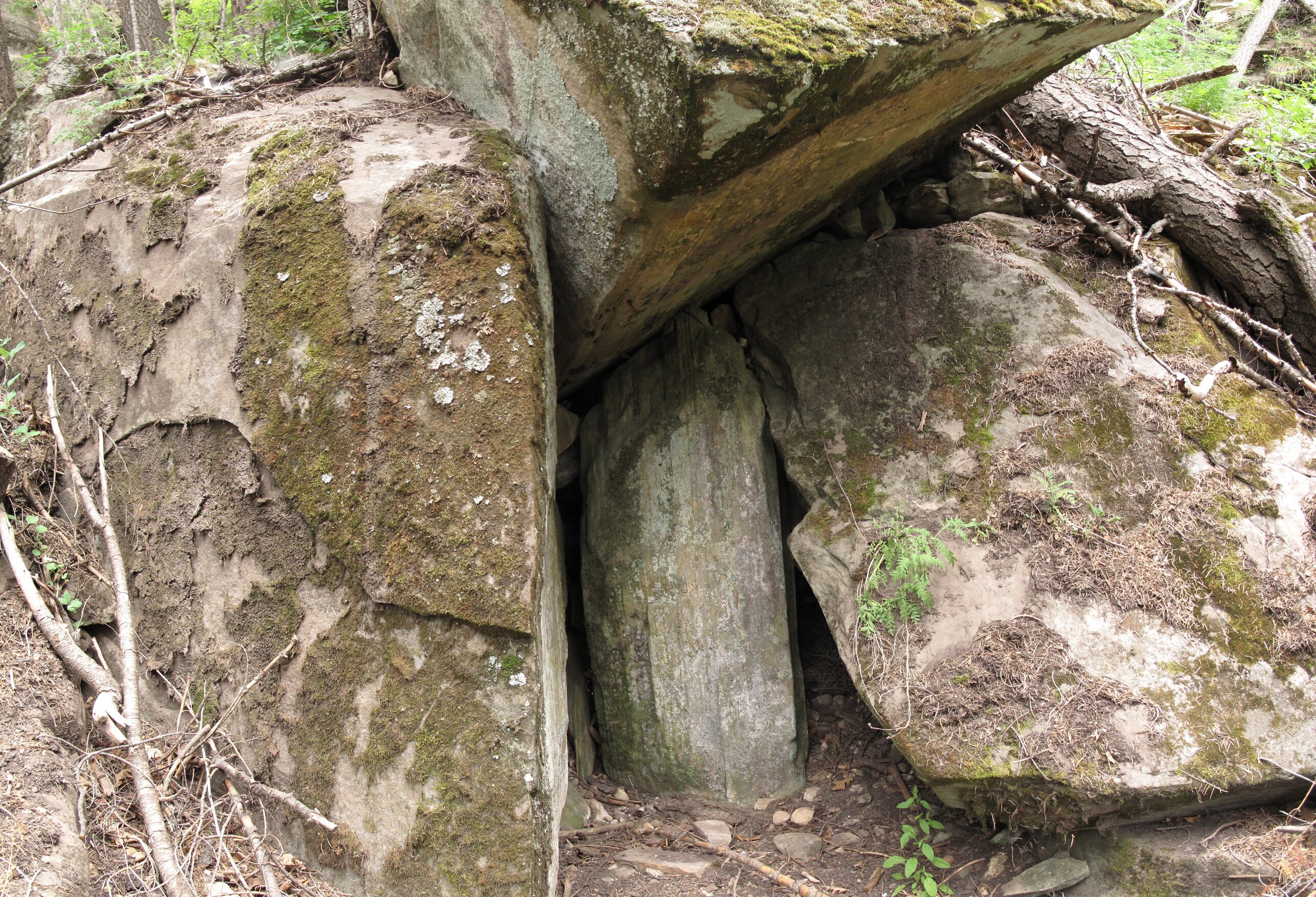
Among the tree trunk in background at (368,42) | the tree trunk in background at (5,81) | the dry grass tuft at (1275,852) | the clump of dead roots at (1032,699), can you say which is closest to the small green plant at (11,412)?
the tree trunk in background at (368,42)

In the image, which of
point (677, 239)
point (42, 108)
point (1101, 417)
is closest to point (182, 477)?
point (677, 239)

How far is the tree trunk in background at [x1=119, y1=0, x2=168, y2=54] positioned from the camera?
23.3 feet

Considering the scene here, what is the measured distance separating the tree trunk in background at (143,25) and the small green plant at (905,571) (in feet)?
23.4

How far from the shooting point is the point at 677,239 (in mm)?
3324

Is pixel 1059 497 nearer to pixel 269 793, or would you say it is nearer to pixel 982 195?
pixel 982 195

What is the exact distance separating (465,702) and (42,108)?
4413 millimetres

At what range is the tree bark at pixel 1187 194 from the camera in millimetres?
4566

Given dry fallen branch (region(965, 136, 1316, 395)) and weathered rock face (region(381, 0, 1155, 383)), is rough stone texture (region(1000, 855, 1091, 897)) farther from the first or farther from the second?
weathered rock face (region(381, 0, 1155, 383))

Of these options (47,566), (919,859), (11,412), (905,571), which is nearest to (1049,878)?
(919,859)

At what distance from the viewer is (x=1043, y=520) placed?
12.3 feet

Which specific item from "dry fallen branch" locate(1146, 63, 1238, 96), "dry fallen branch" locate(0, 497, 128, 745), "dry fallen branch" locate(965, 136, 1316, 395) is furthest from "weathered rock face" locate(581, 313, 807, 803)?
"dry fallen branch" locate(1146, 63, 1238, 96)

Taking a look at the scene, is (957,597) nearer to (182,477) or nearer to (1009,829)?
(1009,829)

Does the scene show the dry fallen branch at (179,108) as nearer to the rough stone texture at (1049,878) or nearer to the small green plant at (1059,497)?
the small green plant at (1059,497)

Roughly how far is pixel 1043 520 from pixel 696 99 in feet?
8.18
